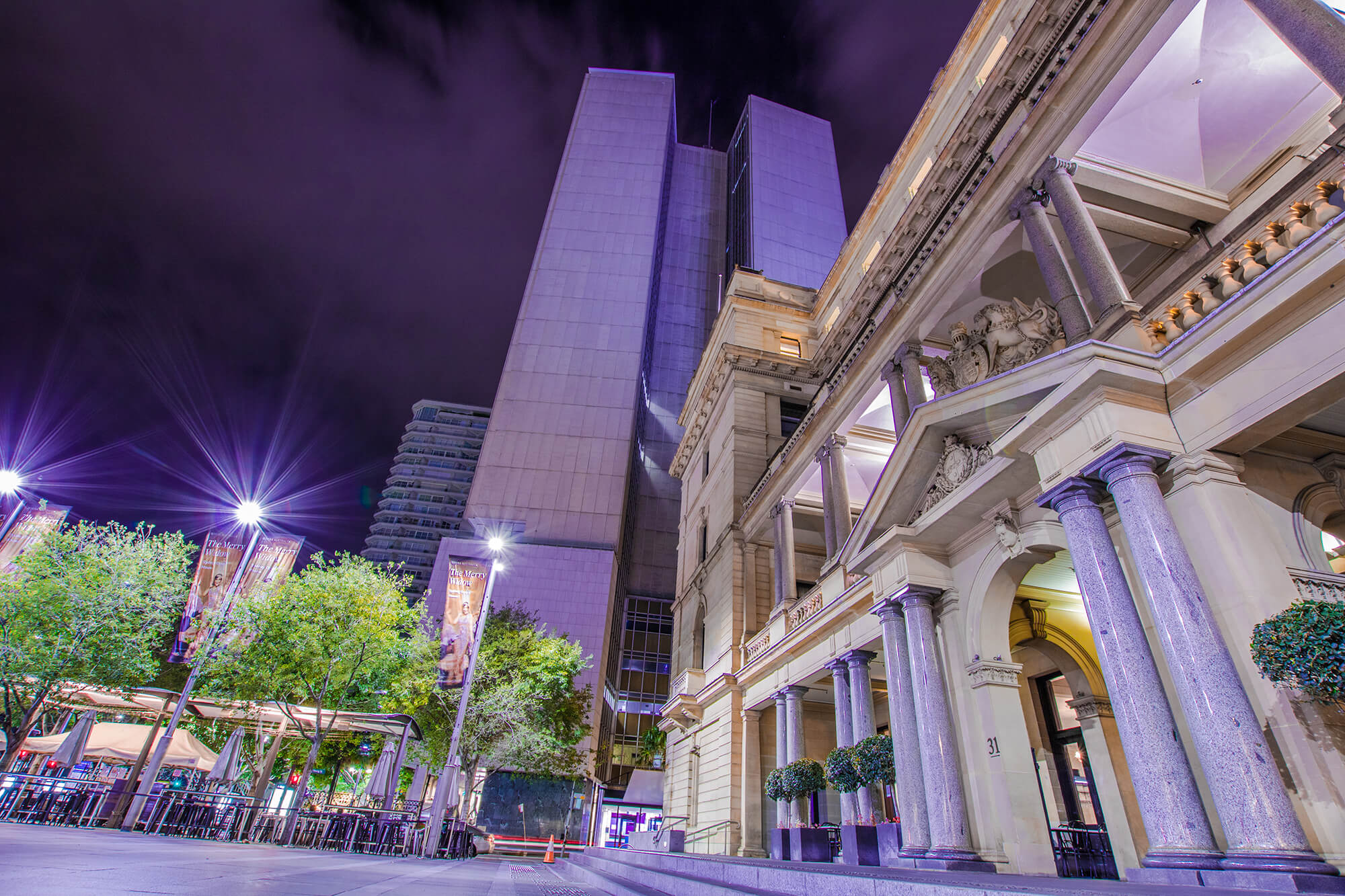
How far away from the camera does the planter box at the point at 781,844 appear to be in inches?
524

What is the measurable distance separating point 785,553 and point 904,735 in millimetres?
8974

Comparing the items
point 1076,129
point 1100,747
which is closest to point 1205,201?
point 1076,129

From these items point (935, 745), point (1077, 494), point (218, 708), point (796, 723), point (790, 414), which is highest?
point (790, 414)

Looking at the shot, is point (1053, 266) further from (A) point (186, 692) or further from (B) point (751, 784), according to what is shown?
(A) point (186, 692)

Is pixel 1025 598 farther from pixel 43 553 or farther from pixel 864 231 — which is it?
pixel 43 553

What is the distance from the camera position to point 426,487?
11381cm

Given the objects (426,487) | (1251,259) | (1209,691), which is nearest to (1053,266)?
(1251,259)

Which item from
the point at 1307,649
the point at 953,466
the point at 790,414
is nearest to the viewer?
the point at 1307,649

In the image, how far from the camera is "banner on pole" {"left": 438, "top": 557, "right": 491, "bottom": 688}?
68.8ft

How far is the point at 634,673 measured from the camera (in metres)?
65.1

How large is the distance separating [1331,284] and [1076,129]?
6.84 meters

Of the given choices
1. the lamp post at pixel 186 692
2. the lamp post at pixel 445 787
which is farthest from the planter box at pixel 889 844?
the lamp post at pixel 186 692

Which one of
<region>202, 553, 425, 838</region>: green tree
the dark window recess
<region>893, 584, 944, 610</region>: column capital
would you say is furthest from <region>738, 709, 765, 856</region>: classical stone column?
<region>202, 553, 425, 838</region>: green tree

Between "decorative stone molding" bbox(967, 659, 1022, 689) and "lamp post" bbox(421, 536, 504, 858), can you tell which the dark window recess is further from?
"decorative stone molding" bbox(967, 659, 1022, 689)
